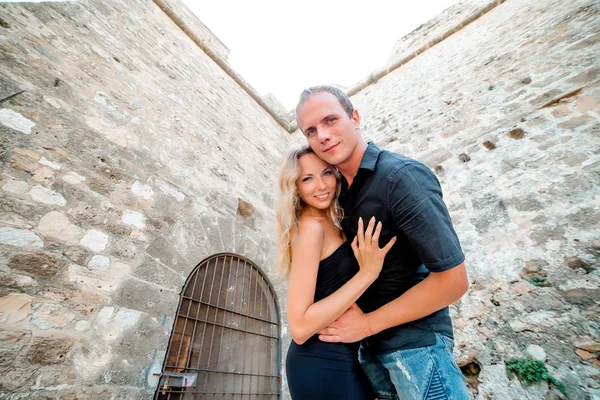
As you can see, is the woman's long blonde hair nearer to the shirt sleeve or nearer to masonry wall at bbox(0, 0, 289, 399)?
the shirt sleeve

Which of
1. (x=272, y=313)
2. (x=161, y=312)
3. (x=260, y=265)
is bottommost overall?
(x=272, y=313)

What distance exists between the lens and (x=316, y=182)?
5.35 ft

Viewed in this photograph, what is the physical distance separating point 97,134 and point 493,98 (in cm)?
441

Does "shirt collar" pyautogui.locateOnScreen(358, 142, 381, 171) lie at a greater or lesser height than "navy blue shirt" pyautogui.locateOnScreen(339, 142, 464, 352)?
greater

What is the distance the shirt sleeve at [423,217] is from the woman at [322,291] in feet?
0.52

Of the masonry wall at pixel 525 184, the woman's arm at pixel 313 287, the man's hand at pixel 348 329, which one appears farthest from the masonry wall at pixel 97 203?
the masonry wall at pixel 525 184

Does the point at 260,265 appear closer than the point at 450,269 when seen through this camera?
No

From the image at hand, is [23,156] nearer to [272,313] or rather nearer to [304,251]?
[304,251]

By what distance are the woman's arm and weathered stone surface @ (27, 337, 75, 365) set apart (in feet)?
5.02

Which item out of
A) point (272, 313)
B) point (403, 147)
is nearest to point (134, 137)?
point (272, 313)

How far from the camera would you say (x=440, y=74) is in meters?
4.11

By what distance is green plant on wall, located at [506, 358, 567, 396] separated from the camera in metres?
1.67

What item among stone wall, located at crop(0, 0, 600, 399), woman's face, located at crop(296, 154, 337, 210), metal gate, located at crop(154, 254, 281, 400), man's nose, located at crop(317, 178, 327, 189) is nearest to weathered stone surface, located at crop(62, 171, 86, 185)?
stone wall, located at crop(0, 0, 600, 399)

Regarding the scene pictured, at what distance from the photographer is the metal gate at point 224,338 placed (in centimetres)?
226
